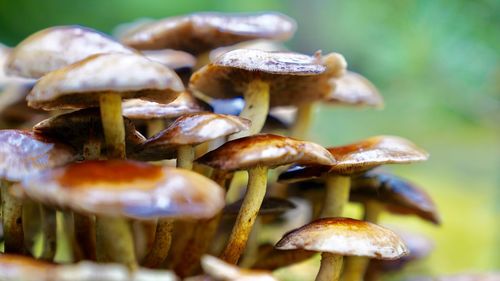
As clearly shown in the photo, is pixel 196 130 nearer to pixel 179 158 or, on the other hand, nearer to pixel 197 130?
pixel 197 130

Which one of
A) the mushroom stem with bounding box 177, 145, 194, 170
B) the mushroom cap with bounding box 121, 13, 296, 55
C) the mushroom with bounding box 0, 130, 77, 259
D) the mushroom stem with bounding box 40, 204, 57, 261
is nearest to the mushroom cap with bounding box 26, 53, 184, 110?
the mushroom with bounding box 0, 130, 77, 259

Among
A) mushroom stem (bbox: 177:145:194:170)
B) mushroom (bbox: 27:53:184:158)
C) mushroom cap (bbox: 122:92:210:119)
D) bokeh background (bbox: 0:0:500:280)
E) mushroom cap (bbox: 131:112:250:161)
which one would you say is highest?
mushroom (bbox: 27:53:184:158)

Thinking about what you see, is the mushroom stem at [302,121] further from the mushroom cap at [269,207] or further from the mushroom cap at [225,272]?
the mushroom cap at [225,272]

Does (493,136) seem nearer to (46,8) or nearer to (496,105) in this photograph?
(496,105)

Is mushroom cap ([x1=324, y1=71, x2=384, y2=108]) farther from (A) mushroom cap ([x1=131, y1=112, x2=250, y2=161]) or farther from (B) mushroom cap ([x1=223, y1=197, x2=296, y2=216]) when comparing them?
(A) mushroom cap ([x1=131, y1=112, x2=250, y2=161])

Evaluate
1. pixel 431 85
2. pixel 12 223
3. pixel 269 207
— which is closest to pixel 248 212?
pixel 269 207

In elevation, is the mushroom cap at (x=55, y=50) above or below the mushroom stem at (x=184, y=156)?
above

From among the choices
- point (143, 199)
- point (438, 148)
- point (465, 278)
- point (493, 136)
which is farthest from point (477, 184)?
point (143, 199)

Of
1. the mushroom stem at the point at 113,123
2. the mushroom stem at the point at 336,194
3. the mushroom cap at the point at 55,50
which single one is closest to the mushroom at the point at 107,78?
the mushroom stem at the point at 113,123
